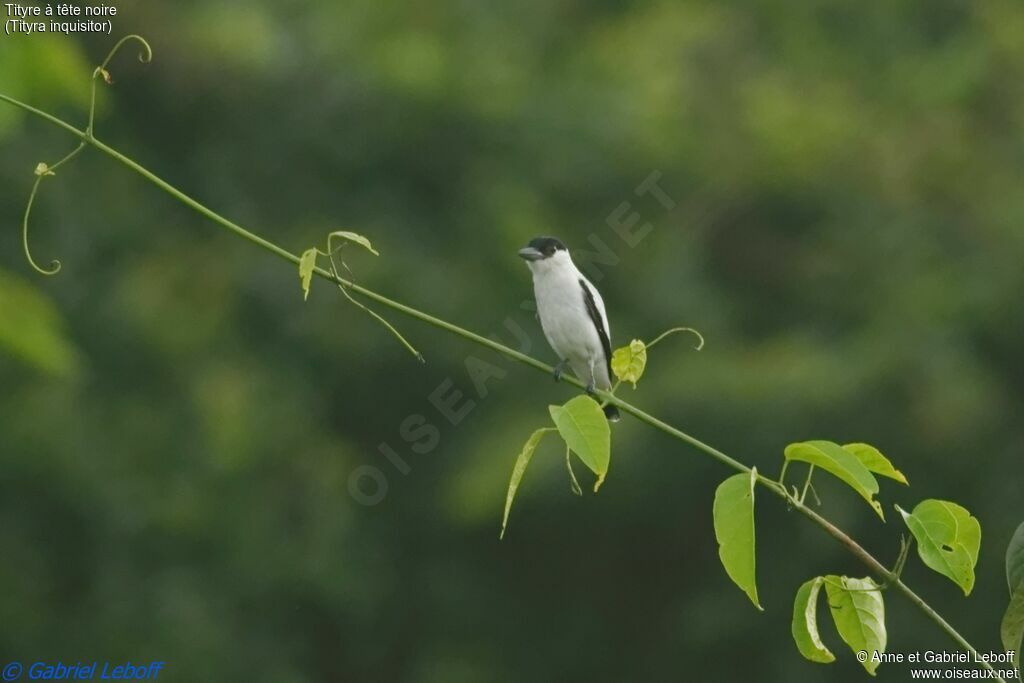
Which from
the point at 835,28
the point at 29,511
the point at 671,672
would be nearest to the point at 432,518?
the point at 671,672

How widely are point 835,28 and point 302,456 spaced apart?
648cm

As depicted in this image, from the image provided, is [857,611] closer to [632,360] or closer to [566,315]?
[632,360]

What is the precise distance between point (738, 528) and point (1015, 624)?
372mm

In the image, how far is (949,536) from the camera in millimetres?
1838

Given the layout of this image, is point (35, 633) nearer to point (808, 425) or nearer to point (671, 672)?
point (671, 672)

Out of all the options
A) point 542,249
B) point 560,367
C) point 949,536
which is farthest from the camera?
point 560,367

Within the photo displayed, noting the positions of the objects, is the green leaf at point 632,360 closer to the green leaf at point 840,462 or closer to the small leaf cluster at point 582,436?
the small leaf cluster at point 582,436

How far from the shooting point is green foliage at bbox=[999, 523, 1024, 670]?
1.78m

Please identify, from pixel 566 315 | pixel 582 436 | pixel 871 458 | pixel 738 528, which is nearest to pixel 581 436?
pixel 582 436

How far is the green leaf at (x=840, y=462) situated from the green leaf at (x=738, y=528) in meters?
0.08

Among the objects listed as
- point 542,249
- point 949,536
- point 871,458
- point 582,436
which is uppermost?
point 542,249

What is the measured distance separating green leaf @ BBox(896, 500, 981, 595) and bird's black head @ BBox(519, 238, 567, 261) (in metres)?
3.05

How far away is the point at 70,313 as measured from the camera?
11.4 m

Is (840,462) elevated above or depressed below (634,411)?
below
